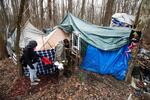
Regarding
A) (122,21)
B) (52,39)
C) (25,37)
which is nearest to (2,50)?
(25,37)

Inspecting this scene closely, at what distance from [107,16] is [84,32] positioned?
5.08 m

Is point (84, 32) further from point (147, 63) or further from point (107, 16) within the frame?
point (107, 16)

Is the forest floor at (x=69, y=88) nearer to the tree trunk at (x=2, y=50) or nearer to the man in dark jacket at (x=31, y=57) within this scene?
the man in dark jacket at (x=31, y=57)

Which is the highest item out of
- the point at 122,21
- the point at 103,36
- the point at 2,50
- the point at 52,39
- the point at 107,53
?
the point at 122,21

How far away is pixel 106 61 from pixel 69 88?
6.89 feet

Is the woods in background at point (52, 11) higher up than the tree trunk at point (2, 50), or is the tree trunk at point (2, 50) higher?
the woods in background at point (52, 11)

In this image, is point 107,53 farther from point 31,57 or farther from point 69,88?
point 31,57

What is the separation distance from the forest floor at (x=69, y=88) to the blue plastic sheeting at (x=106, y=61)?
292mm

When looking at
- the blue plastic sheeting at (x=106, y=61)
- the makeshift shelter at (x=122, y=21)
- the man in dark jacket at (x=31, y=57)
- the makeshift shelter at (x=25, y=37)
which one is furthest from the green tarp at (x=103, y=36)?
the man in dark jacket at (x=31, y=57)

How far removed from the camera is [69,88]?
5.88 metres

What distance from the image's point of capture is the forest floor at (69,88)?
223 inches

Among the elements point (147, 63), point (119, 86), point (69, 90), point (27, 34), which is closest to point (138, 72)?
point (147, 63)

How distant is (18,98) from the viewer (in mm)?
5770

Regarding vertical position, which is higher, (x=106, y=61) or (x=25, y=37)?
(x=25, y=37)
